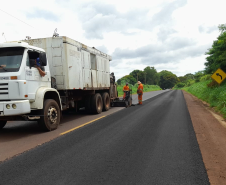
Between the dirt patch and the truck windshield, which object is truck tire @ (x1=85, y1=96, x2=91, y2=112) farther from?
the dirt patch

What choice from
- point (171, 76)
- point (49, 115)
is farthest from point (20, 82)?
point (171, 76)

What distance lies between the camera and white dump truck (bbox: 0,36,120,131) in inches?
234

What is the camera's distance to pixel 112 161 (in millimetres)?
4188

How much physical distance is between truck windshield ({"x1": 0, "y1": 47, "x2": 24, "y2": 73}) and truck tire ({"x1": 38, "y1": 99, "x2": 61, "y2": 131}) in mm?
1478

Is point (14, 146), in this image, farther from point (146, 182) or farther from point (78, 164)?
point (146, 182)

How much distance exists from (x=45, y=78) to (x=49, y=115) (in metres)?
1.25

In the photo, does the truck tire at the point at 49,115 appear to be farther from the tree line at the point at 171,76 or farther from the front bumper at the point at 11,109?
the tree line at the point at 171,76

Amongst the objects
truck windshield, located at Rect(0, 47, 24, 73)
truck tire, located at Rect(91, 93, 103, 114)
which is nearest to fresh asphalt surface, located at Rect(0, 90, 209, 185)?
truck windshield, located at Rect(0, 47, 24, 73)

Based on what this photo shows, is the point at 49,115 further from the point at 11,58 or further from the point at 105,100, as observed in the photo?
the point at 105,100

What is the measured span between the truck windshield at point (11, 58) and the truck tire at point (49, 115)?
1478 mm

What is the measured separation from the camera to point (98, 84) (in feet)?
37.5

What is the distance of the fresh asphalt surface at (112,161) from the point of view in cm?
343

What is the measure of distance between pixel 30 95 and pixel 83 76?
3503 mm

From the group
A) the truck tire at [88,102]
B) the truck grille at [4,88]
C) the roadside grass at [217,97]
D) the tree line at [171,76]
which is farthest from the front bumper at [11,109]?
the tree line at [171,76]
